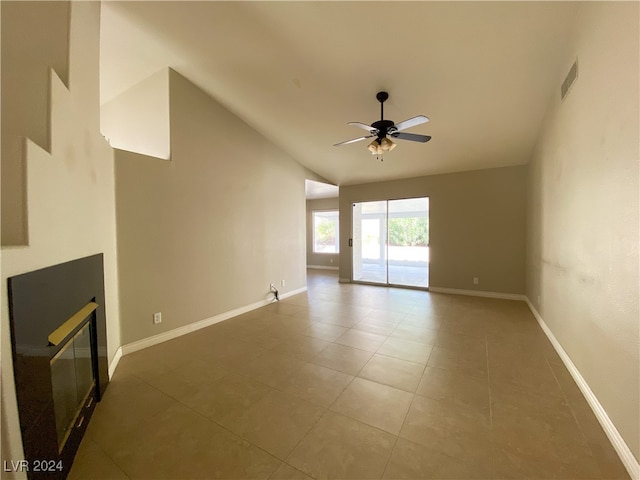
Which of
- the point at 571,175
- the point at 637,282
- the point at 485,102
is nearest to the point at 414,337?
the point at 637,282

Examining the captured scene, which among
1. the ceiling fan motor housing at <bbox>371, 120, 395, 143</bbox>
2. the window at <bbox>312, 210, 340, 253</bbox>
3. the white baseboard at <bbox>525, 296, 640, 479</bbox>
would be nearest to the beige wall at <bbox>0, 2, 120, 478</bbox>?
the ceiling fan motor housing at <bbox>371, 120, 395, 143</bbox>

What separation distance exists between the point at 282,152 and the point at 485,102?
339 cm

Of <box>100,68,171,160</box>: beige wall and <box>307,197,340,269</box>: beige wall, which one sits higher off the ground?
<box>100,68,171,160</box>: beige wall

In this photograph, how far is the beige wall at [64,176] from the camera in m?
1.08

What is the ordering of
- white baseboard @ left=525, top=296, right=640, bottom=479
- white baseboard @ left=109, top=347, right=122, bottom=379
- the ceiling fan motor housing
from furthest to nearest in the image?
the ceiling fan motor housing, white baseboard @ left=109, top=347, right=122, bottom=379, white baseboard @ left=525, top=296, right=640, bottom=479

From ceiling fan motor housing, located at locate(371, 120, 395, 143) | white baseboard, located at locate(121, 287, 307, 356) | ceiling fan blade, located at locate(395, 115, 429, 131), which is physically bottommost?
white baseboard, located at locate(121, 287, 307, 356)

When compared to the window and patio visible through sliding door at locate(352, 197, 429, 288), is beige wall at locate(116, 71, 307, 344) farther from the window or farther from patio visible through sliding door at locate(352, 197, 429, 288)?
the window

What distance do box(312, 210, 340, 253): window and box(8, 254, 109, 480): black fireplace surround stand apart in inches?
302

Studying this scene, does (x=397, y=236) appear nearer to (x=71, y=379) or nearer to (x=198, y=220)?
(x=198, y=220)

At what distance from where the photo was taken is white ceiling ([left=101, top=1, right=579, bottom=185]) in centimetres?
221

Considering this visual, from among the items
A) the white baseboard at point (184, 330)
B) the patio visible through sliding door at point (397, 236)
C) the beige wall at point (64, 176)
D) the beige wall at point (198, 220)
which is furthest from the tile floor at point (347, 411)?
the patio visible through sliding door at point (397, 236)

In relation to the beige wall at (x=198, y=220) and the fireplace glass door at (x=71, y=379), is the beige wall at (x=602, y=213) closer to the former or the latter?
the fireplace glass door at (x=71, y=379)

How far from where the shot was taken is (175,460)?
1.46m

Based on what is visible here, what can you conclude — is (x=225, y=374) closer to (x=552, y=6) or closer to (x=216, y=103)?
(x=216, y=103)
